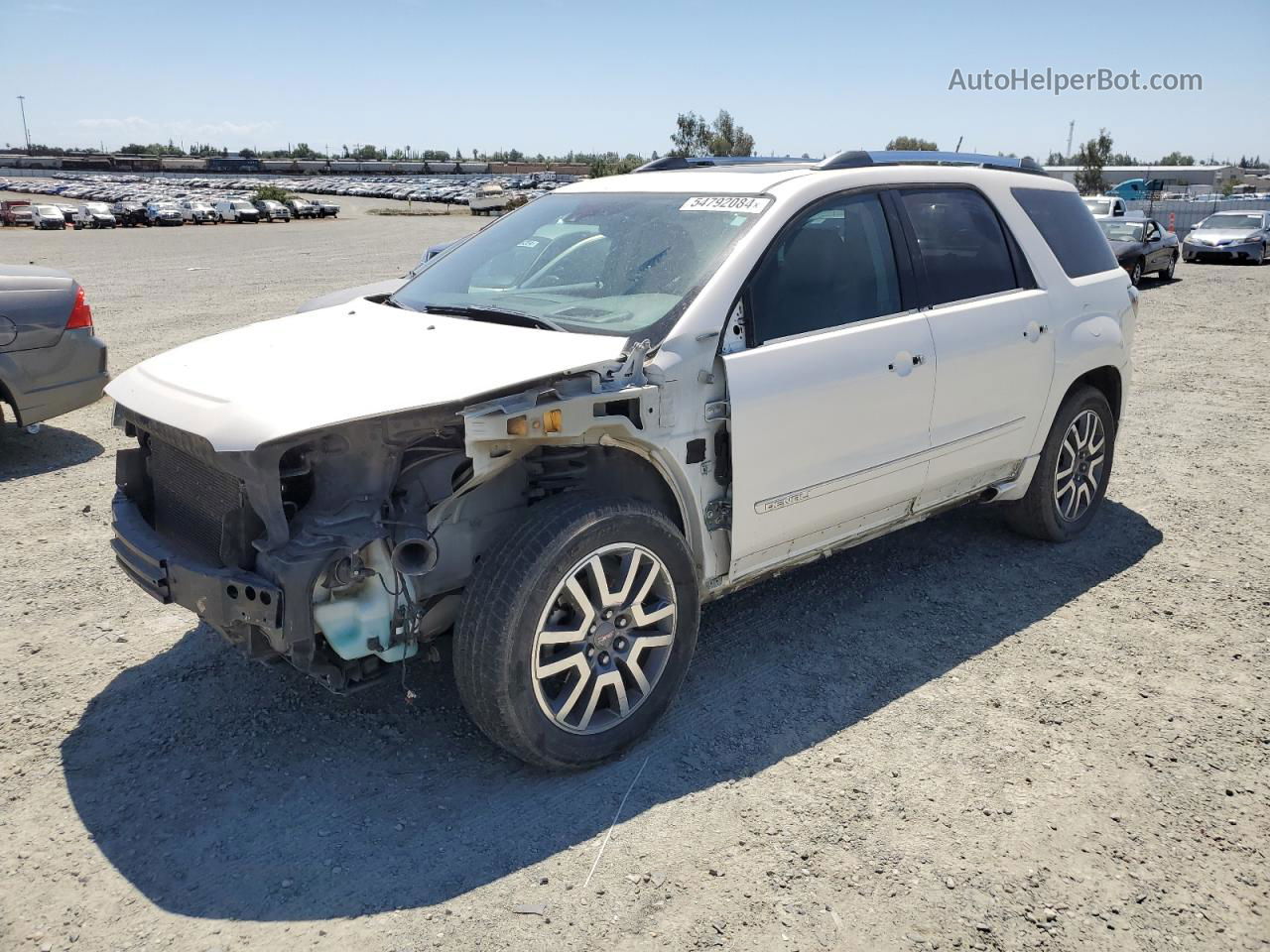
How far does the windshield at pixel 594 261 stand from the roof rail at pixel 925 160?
0.63 m

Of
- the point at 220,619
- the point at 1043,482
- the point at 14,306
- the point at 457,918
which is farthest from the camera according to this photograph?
the point at 14,306

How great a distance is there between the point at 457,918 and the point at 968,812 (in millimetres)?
1626

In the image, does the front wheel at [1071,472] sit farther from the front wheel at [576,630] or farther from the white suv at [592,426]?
the front wheel at [576,630]

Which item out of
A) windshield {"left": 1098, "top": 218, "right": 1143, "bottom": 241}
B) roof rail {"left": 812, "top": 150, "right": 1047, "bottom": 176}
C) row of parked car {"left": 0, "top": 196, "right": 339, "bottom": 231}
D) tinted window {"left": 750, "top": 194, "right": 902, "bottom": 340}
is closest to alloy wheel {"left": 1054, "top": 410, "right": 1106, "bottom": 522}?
roof rail {"left": 812, "top": 150, "right": 1047, "bottom": 176}

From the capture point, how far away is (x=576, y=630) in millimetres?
3199

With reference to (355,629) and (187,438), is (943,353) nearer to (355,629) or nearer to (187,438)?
(355,629)

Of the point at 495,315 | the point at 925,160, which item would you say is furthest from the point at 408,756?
the point at 925,160

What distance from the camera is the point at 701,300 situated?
347 centimetres

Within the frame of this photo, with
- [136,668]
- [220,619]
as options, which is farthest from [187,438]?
[136,668]

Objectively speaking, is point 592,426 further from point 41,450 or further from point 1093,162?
point 1093,162

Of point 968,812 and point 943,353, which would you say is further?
point 943,353

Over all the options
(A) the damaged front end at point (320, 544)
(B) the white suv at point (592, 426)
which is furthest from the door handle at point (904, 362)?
(A) the damaged front end at point (320, 544)

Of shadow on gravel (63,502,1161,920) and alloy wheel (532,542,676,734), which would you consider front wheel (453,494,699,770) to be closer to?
alloy wheel (532,542,676,734)

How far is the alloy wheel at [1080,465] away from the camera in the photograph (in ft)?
17.1
